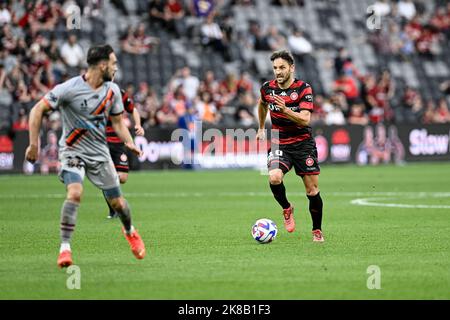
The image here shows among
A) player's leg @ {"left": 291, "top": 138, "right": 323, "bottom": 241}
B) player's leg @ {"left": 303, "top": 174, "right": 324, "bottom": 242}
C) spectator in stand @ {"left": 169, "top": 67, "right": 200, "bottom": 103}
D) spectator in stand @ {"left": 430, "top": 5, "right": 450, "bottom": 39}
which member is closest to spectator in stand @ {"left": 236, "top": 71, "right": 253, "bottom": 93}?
spectator in stand @ {"left": 169, "top": 67, "right": 200, "bottom": 103}

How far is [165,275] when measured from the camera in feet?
30.1

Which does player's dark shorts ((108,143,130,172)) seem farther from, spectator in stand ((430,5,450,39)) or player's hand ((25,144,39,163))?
spectator in stand ((430,5,450,39))

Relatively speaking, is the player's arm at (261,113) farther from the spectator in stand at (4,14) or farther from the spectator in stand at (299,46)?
the spectator in stand at (299,46)

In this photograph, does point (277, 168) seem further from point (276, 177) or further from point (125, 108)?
point (125, 108)

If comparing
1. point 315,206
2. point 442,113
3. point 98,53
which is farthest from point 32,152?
point 442,113

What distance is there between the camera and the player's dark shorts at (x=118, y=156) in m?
16.5

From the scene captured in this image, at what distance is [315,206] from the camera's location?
12227 mm

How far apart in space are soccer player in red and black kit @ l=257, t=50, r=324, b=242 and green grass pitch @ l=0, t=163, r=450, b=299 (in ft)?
2.14

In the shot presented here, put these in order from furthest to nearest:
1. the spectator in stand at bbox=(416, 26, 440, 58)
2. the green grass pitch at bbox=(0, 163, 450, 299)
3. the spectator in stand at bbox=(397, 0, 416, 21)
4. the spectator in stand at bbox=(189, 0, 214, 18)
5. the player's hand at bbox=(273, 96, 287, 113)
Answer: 1. the spectator in stand at bbox=(397, 0, 416, 21)
2. the spectator in stand at bbox=(416, 26, 440, 58)
3. the spectator in stand at bbox=(189, 0, 214, 18)
4. the player's hand at bbox=(273, 96, 287, 113)
5. the green grass pitch at bbox=(0, 163, 450, 299)

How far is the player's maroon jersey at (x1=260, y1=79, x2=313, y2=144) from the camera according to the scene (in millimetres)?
12117

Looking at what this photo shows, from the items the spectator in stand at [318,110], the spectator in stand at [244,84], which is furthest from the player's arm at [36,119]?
the spectator in stand at [318,110]

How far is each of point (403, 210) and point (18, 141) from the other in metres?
13.4
